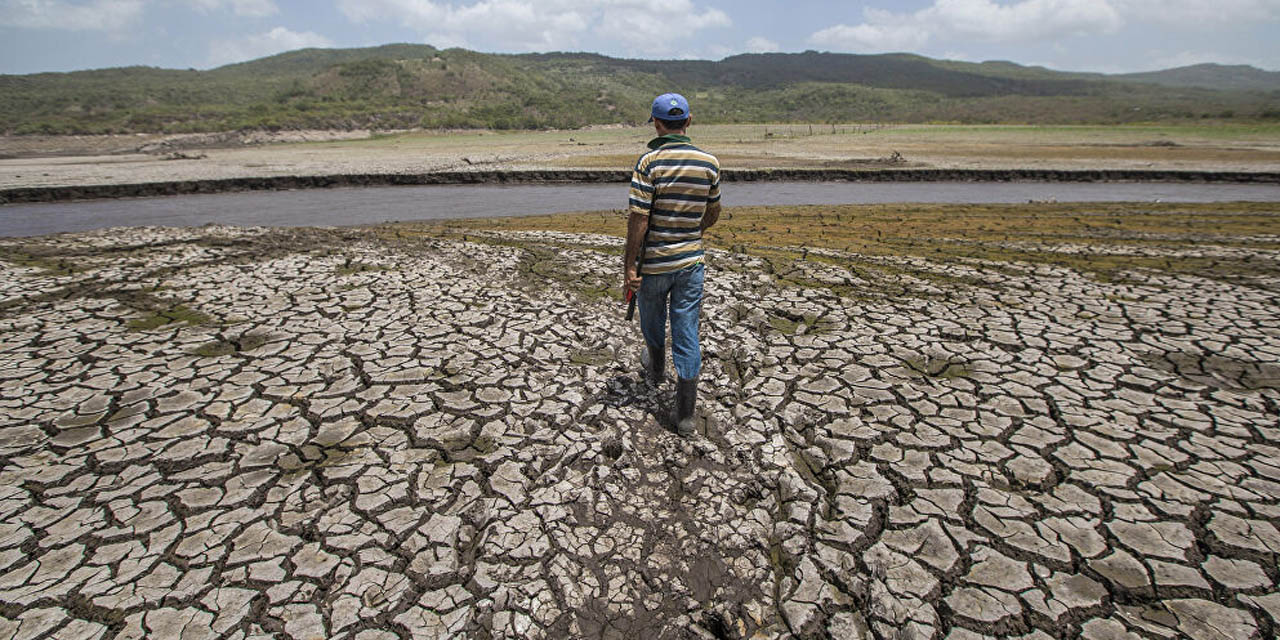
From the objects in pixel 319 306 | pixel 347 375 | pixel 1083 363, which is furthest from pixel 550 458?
pixel 1083 363

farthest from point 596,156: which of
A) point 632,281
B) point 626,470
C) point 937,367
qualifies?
point 626,470

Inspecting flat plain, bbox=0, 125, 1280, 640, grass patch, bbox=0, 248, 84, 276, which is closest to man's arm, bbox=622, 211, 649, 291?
flat plain, bbox=0, 125, 1280, 640

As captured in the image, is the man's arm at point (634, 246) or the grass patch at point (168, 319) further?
the grass patch at point (168, 319)

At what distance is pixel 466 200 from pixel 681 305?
14785mm

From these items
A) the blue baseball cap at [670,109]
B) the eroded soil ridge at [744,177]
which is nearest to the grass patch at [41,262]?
the blue baseball cap at [670,109]

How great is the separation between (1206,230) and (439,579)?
1372 centimetres

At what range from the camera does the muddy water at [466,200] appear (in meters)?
13.8

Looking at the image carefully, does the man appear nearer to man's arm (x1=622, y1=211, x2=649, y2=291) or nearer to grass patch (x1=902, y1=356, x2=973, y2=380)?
man's arm (x1=622, y1=211, x2=649, y2=291)

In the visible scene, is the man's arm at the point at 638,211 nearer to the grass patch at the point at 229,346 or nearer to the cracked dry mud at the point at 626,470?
the cracked dry mud at the point at 626,470

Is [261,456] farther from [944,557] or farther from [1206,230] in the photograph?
[1206,230]

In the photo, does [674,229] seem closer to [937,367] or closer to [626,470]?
[626,470]

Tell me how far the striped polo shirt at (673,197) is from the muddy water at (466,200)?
1121cm

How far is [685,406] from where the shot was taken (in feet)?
12.8

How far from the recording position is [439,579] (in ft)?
9.21
